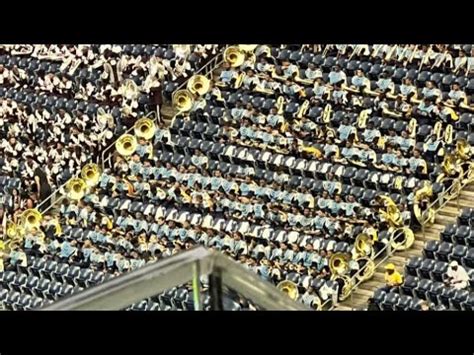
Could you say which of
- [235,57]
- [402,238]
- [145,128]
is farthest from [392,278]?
[235,57]

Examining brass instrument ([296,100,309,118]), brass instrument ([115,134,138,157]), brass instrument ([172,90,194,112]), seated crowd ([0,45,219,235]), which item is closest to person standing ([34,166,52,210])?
seated crowd ([0,45,219,235])

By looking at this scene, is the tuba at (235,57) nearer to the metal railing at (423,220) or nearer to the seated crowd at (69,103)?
the seated crowd at (69,103)

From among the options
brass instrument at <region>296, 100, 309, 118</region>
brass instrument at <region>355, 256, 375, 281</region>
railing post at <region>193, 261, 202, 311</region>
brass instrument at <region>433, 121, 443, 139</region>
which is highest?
brass instrument at <region>296, 100, 309, 118</region>

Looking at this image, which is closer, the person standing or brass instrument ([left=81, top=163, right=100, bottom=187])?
brass instrument ([left=81, top=163, right=100, bottom=187])

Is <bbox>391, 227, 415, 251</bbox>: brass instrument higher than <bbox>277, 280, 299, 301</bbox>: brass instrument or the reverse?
higher

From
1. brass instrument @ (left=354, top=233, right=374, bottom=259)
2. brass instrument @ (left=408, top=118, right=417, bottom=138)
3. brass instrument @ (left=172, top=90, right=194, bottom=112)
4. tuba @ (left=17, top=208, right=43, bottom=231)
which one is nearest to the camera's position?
brass instrument @ (left=354, top=233, right=374, bottom=259)

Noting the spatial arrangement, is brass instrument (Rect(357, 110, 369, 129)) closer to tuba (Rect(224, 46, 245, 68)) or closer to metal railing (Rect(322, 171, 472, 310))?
metal railing (Rect(322, 171, 472, 310))

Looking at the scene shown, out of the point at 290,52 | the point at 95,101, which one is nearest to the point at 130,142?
the point at 95,101

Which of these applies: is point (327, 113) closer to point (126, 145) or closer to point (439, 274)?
point (126, 145)
